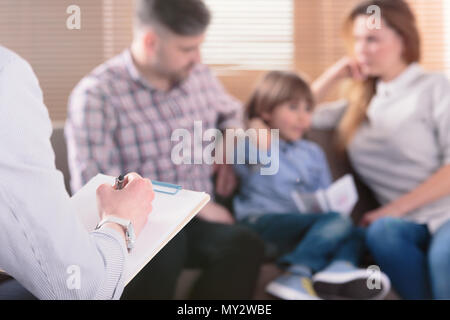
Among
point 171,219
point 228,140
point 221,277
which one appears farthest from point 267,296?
point 171,219

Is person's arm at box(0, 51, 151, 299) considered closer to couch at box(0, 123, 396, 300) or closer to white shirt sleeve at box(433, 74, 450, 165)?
couch at box(0, 123, 396, 300)

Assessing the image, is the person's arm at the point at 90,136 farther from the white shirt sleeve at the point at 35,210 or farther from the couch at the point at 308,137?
the white shirt sleeve at the point at 35,210

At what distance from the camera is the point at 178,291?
1363 millimetres

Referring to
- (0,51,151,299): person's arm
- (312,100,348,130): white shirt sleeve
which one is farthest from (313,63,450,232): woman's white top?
(0,51,151,299): person's arm

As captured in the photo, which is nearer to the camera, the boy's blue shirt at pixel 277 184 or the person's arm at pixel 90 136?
the person's arm at pixel 90 136

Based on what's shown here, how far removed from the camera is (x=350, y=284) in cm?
130

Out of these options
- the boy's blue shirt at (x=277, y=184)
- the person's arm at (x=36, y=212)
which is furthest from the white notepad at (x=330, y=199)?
the person's arm at (x=36, y=212)

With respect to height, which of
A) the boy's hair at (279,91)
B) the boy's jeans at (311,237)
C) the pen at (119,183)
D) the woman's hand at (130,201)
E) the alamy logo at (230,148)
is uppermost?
the boy's hair at (279,91)

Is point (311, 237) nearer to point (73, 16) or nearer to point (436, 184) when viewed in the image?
point (436, 184)

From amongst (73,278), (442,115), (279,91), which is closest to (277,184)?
(279,91)

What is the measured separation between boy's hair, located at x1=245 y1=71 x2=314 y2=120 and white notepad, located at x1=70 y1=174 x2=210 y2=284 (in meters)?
0.90

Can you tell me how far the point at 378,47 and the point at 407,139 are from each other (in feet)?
0.98

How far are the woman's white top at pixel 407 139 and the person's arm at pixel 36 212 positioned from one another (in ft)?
3.77

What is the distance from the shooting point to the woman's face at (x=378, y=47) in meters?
1.61
